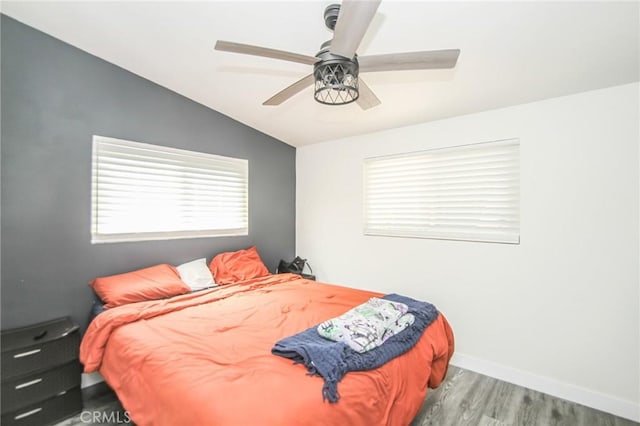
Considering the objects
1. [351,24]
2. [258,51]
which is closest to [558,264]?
[351,24]

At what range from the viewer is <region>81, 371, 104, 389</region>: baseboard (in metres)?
2.42

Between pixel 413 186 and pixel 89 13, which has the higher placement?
pixel 89 13

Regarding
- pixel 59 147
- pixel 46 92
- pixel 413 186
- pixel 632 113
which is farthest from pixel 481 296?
pixel 46 92

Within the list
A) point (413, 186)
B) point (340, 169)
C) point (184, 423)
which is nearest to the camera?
point (184, 423)

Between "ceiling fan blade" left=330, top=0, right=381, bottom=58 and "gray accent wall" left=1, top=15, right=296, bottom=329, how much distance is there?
7.31 feet

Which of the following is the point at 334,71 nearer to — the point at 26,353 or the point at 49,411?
the point at 26,353

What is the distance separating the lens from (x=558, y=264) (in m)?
2.41

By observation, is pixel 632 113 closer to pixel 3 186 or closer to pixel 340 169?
pixel 340 169

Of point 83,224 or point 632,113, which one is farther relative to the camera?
point 83,224

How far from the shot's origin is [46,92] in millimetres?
2311

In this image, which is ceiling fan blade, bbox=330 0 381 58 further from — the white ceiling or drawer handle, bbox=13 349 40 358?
drawer handle, bbox=13 349 40 358

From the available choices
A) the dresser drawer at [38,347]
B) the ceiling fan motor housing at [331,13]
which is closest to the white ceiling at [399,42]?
the ceiling fan motor housing at [331,13]

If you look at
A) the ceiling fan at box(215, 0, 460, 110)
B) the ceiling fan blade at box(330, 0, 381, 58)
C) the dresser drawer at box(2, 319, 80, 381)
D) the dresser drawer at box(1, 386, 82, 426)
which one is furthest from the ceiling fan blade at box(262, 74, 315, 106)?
the dresser drawer at box(1, 386, 82, 426)

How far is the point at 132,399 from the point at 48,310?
1351 mm
